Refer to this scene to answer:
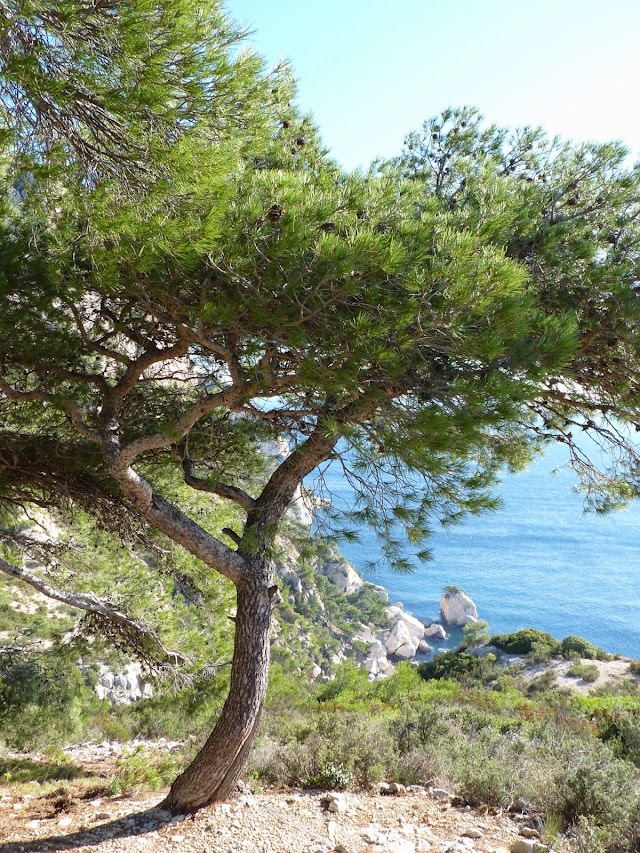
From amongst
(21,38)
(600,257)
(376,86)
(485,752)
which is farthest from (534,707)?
(21,38)

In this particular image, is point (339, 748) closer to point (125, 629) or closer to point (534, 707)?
point (125, 629)

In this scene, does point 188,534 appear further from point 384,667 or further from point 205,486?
point 384,667

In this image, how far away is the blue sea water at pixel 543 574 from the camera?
109 feet

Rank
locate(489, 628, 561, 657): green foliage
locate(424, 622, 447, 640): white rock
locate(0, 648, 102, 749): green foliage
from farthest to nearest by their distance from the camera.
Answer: locate(424, 622, 447, 640): white rock → locate(489, 628, 561, 657): green foliage → locate(0, 648, 102, 749): green foliage

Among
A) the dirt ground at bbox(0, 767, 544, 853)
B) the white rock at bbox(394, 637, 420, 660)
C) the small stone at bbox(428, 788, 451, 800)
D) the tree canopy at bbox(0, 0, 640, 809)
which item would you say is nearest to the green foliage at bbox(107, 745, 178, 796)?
the dirt ground at bbox(0, 767, 544, 853)

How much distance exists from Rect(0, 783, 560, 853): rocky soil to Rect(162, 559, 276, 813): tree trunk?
0.11 m

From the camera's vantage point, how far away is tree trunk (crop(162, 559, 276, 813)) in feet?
11.7

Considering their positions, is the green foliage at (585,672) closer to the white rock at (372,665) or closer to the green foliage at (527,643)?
the green foliage at (527,643)

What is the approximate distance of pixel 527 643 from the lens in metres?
21.9

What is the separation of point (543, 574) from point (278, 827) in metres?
41.7

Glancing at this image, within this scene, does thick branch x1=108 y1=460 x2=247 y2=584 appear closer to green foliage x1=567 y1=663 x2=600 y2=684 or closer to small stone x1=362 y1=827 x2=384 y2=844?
small stone x1=362 y1=827 x2=384 y2=844

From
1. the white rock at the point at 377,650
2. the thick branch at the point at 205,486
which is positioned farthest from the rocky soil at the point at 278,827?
the white rock at the point at 377,650

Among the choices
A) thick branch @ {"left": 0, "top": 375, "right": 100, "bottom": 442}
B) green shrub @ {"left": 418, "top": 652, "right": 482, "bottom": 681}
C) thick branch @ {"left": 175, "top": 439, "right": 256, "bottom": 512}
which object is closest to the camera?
thick branch @ {"left": 0, "top": 375, "right": 100, "bottom": 442}

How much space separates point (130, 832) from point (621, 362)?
4.12 m
